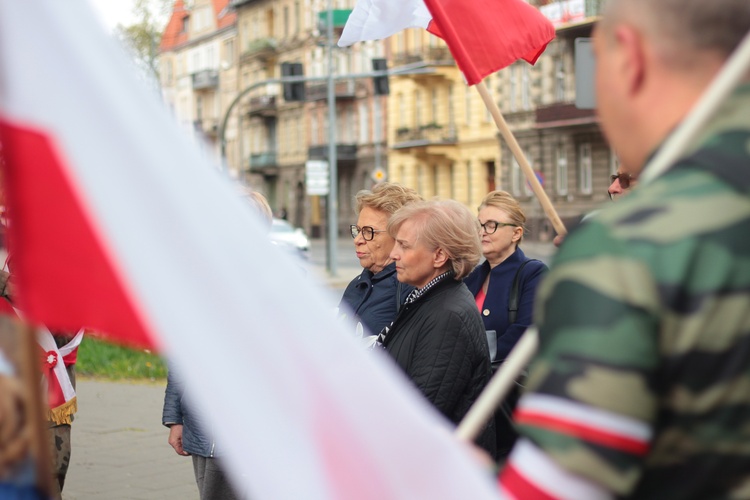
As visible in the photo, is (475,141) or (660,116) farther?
(475,141)

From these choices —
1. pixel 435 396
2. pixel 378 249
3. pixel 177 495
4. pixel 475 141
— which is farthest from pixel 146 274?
pixel 475 141

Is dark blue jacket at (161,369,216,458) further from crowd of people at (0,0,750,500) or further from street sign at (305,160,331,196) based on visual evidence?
street sign at (305,160,331,196)

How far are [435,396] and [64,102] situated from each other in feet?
8.14

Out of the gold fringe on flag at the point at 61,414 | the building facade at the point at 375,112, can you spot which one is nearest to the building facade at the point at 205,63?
the building facade at the point at 375,112

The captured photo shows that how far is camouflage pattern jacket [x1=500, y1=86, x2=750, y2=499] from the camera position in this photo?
1.43m

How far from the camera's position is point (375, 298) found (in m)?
4.83

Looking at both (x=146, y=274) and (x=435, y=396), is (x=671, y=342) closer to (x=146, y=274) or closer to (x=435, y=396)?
(x=146, y=274)

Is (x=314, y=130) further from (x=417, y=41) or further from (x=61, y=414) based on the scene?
(x=61, y=414)

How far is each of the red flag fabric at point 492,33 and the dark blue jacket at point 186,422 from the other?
171cm

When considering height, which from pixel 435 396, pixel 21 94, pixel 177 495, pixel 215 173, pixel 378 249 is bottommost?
pixel 177 495

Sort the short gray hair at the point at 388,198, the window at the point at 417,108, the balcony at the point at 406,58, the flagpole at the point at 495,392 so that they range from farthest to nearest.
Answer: the window at the point at 417,108
the balcony at the point at 406,58
the short gray hair at the point at 388,198
the flagpole at the point at 495,392

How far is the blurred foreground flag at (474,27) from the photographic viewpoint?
12.3 ft

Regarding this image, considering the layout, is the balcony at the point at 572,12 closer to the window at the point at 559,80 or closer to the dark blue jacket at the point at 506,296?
the window at the point at 559,80

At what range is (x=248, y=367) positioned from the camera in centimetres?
152
